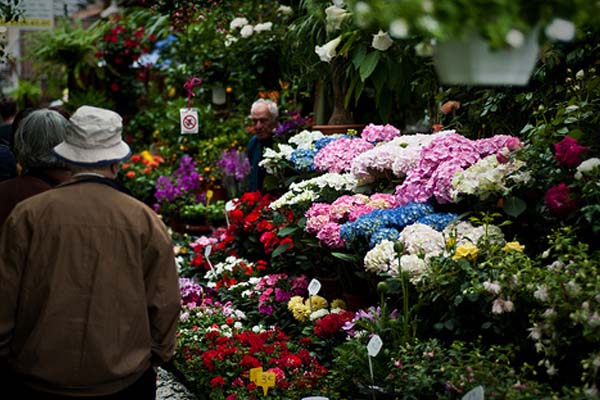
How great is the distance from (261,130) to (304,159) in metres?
1.33

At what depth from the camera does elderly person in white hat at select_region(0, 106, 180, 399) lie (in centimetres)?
263

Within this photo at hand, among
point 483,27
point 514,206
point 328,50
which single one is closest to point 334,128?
point 328,50

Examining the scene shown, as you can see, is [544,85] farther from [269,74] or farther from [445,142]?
[269,74]

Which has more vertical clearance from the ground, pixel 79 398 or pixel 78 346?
pixel 78 346

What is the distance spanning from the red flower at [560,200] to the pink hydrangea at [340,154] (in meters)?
2.08

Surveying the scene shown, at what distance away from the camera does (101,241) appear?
2.67 m

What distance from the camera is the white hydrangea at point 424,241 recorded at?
3.93m

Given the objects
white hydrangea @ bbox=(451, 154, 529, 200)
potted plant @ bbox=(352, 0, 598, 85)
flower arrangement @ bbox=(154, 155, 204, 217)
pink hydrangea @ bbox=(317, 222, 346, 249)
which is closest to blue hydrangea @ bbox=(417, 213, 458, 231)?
white hydrangea @ bbox=(451, 154, 529, 200)

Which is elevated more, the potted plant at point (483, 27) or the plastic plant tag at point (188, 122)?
the potted plant at point (483, 27)

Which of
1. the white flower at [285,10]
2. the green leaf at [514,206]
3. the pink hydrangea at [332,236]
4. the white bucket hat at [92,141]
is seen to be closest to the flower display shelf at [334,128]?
the white flower at [285,10]

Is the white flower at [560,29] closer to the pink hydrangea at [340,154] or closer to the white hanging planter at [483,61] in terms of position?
the white hanging planter at [483,61]

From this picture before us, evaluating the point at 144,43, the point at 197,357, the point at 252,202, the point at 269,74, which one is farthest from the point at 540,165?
the point at 144,43

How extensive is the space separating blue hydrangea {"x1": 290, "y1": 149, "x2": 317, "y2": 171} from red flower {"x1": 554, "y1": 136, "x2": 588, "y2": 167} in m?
2.40

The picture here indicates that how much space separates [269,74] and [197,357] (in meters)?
4.91
